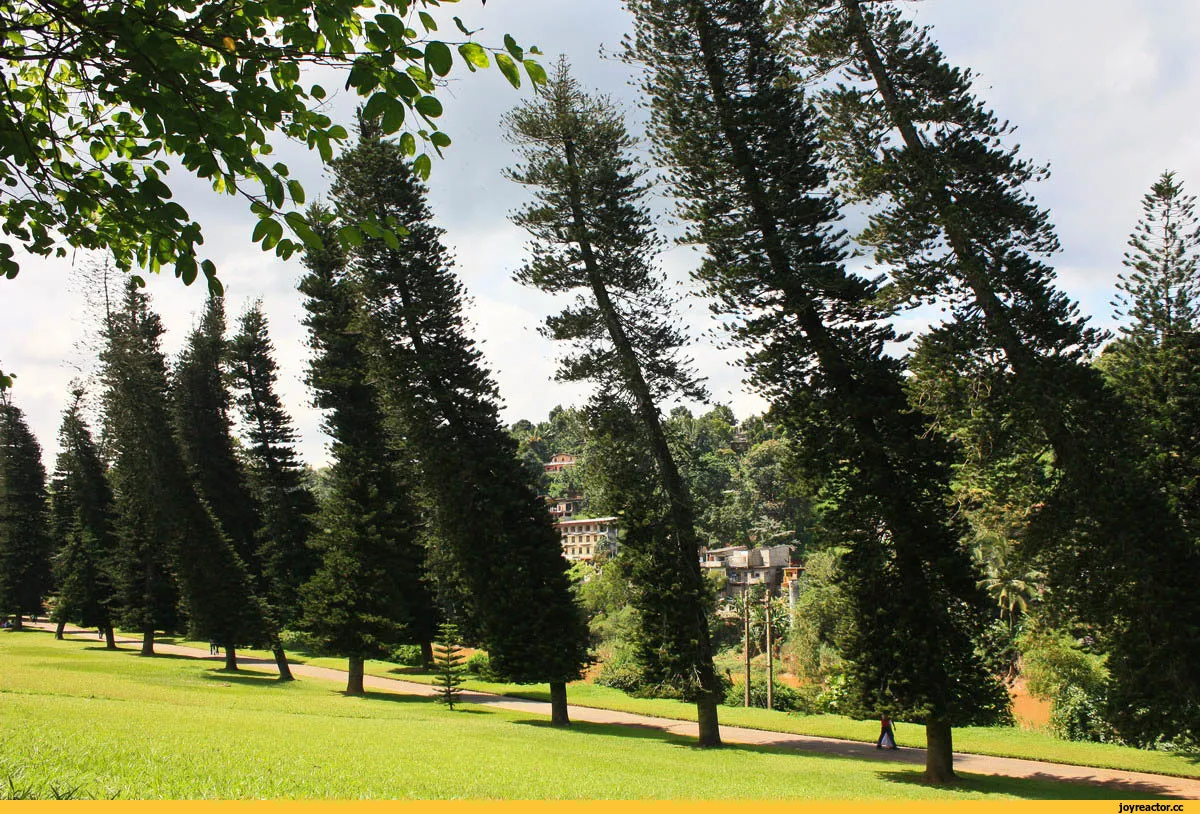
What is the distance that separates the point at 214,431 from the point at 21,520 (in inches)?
672

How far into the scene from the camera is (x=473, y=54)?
135 inches

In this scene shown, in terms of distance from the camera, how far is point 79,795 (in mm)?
5223

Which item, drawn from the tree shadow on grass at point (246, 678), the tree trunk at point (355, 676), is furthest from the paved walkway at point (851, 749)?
the tree shadow on grass at point (246, 678)

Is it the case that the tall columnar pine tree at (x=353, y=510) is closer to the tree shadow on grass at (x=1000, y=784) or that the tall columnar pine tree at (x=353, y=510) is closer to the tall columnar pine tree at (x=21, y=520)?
the tree shadow on grass at (x=1000, y=784)

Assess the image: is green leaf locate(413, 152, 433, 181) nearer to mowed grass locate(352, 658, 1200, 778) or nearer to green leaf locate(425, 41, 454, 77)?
green leaf locate(425, 41, 454, 77)

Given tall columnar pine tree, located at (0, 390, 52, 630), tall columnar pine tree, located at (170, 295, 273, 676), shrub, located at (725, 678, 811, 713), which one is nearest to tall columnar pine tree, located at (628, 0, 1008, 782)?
shrub, located at (725, 678, 811, 713)

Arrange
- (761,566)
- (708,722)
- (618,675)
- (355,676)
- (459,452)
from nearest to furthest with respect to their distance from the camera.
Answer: (708,722), (459,452), (355,676), (618,675), (761,566)

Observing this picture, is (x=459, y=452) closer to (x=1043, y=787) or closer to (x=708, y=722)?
(x=708, y=722)

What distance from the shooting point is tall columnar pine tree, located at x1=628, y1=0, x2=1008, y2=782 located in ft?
45.3

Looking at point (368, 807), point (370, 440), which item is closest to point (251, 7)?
point (368, 807)

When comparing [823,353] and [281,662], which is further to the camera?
[281,662]

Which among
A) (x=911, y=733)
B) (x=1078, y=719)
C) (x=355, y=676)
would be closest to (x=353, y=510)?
(x=355, y=676)

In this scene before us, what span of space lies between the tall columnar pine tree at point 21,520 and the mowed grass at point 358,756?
30.0 metres

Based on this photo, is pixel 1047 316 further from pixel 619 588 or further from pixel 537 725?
pixel 537 725
